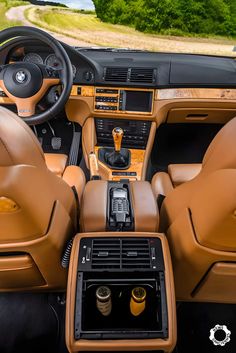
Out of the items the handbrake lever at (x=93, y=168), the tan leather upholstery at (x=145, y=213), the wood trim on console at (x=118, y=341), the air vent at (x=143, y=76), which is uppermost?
the air vent at (x=143, y=76)

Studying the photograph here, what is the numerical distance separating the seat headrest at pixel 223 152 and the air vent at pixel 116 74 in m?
1.61

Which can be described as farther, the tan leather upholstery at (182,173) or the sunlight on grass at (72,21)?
the sunlight on grass at (72,21)

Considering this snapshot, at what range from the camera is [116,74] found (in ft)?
8.40

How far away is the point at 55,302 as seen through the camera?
1809mm

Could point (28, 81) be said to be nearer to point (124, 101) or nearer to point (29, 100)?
point (29, 100)

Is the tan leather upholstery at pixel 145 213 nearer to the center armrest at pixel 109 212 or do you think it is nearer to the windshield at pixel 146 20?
the center armrest at pixel 109 212

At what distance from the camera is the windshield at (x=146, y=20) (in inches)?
87.3

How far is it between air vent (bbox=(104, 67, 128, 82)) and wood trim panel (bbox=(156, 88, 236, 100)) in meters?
0.28

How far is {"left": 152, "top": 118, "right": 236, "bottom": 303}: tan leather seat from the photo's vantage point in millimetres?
962

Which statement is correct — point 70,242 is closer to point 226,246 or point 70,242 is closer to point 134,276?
point 134,276

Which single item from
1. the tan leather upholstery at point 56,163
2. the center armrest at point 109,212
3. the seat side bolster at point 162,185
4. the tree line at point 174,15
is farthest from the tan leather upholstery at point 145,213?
the tree line at point 174,15
